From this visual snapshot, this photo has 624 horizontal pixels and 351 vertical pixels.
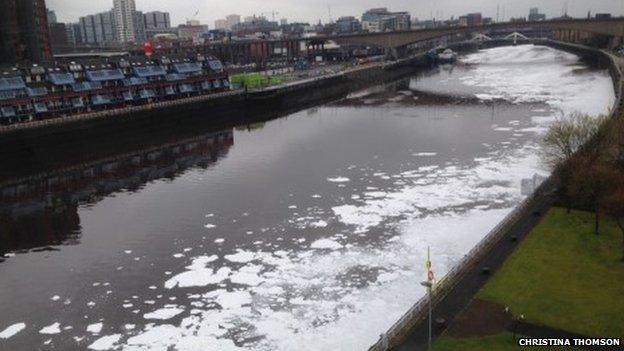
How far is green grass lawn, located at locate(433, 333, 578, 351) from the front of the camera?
20.9m

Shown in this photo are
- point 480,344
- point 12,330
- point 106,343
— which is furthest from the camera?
point 12,330

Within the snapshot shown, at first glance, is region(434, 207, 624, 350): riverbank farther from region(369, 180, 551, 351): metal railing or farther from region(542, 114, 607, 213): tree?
region(542, 114, 607, 213): tree

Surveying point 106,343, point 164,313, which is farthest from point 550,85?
point 106,343

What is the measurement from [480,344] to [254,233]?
2154cm

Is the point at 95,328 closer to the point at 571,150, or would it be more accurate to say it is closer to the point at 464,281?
the point at 464,281

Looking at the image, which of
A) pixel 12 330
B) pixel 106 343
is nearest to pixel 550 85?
pixel 106 343

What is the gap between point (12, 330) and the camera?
91.4ft

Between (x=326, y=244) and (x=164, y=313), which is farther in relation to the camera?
(x=326, y=244)

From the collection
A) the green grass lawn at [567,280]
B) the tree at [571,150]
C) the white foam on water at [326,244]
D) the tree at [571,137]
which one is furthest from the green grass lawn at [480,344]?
the tree at [571,137]

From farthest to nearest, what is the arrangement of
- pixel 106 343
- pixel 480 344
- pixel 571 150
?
pixel 571 150 < pixel 106 343 < pixel 480 344

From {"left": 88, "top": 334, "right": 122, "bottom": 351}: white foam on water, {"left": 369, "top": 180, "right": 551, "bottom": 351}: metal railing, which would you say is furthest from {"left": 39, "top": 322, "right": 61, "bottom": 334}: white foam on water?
{"left": 369, "top": 180, "right": 551, "bottom": 351}: metal railing

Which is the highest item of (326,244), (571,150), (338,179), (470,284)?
(571,150)

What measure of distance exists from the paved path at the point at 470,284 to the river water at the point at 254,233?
11.1 feet

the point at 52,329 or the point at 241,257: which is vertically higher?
the point at 241,257
